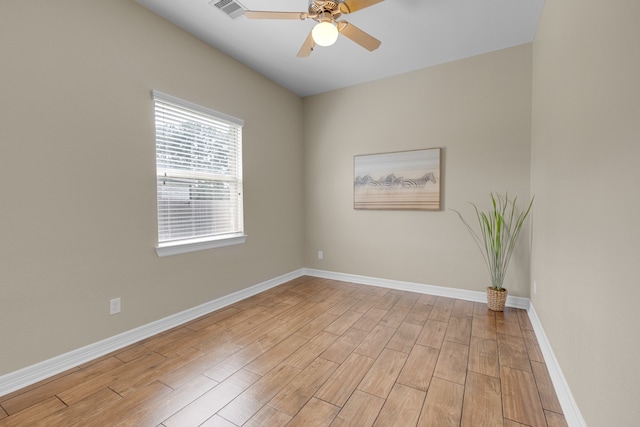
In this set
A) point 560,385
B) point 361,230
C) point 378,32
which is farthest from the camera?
point 361,230

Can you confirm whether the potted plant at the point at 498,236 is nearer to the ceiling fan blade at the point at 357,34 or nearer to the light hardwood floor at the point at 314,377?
the light hardwood floor at the point at 314,377

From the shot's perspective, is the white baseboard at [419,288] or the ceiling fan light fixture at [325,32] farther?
the white baseboard at [419,288]

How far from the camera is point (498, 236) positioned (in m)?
2.85

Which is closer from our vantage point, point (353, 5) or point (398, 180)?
point (353, 5)

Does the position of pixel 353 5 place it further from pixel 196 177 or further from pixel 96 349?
pixel 96 349

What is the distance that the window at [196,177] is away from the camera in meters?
2.57

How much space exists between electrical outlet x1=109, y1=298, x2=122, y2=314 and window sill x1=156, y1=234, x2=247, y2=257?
468 mm

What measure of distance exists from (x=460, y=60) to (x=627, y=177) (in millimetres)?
2804

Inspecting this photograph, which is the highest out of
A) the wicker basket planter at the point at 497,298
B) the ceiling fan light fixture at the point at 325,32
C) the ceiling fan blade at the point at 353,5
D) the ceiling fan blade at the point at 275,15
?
the ceiling fan blade at the point at 353,5

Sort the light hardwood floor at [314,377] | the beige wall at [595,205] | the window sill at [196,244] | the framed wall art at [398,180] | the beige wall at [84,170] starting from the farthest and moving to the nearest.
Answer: the framed wall art at [398,180] → the window sill at [196,244] → the beige wall at [84,170] → the light hardwood floor at [314,377] → the beige wall at [595,205]

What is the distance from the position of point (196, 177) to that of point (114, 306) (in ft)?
4.34

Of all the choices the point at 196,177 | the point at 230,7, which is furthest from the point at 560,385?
the point at 230,7

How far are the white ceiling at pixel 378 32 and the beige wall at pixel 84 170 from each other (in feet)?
0.91

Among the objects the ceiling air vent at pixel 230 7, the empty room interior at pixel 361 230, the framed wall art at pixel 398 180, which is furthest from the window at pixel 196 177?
the framed wall art at pixel 398 180
